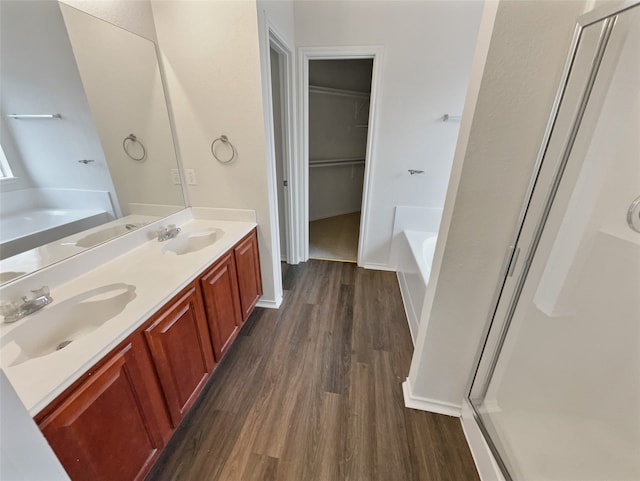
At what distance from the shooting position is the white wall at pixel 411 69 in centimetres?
210

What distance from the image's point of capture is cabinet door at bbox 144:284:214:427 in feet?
3.62

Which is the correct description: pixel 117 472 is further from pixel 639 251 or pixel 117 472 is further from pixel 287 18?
pixel 287 18

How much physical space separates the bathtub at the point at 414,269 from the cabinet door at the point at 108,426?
Result: 159 cm

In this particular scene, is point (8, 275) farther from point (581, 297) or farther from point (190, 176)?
point (581, 297)

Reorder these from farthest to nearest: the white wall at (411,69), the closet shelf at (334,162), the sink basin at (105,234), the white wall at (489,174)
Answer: the closet shelf at (334,162) < the white wall at (411,69) < the sink basin at (105,234) < the white wall at (489,174)

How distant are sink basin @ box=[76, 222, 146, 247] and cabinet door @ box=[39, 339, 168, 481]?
69 cm

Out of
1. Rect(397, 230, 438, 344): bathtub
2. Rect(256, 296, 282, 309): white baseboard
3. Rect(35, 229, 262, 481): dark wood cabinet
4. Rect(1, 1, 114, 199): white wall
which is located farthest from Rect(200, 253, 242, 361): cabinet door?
Rect(397, 230, 438, 344): bathtub

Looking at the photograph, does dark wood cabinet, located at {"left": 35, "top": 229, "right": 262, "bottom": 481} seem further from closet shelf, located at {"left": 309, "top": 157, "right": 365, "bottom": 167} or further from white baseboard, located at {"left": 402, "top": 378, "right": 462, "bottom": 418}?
closet shelf, located at {"left": 309, "top": 157, "right": 365, "bottom": 167}

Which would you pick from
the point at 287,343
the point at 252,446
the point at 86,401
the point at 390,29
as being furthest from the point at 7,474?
the point at 390,29

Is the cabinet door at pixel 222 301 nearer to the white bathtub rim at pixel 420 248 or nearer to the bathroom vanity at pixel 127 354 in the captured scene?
the bathroom vanity at pixel 127 354

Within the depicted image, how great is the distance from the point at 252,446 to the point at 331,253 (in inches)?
89.7

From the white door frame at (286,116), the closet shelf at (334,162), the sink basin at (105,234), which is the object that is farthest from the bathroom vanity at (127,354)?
the closet shelf at (334,162)

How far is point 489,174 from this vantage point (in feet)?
3.36

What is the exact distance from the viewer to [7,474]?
440 mm
